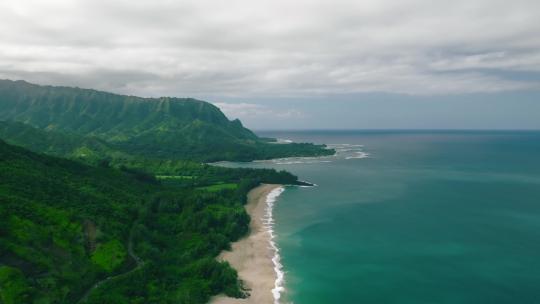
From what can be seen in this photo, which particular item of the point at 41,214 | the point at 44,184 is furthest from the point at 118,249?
the point at 44,184

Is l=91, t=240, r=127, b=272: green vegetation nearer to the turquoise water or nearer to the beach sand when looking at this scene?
the beach sand

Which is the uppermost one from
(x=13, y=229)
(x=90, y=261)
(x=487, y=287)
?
(x=13, y=229)

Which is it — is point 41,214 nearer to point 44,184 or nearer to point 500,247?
point 44,184

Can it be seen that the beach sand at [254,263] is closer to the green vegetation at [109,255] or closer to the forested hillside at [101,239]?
the forested hillside at [101,239]

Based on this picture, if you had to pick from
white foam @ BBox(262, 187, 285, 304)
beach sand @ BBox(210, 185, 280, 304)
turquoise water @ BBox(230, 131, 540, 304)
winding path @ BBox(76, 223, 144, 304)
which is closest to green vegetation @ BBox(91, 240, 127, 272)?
winding path @ BBox(76, 223, 144, 304)

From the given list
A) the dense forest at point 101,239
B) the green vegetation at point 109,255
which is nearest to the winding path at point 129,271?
the dense forest at point 101,239

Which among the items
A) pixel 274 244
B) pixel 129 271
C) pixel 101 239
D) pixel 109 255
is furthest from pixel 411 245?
pixel 101 239

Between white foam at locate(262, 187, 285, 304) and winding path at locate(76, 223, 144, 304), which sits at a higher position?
winding path at locate(76, 223, 144, 304)
